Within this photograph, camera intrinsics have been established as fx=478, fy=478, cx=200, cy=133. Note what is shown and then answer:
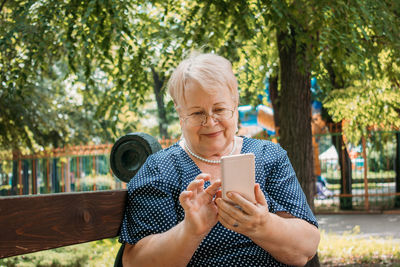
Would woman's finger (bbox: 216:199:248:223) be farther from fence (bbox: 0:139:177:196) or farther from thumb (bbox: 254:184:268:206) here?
fence (bbox: 0:139:177:196)

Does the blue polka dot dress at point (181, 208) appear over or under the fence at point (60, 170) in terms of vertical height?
over

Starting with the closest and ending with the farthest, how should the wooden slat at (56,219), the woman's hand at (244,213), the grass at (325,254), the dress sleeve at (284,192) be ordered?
the wooden slat at (56,219) < the woman's hand at (244,213) < the dress sleeve at (284,192) < the grass at (325,254)

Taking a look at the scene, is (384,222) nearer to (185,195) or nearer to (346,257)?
(346,257)

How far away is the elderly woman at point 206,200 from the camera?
5.45 feet

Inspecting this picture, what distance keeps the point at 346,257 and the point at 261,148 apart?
18.2 ft

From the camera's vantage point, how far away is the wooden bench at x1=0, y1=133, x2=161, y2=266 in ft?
4.67

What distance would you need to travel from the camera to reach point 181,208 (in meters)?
1.91

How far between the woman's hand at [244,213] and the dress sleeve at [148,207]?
1.03ft

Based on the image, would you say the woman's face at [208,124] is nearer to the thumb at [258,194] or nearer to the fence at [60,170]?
the thumb at [258,194]

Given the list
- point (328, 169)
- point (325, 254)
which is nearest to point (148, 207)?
point (325, 254)

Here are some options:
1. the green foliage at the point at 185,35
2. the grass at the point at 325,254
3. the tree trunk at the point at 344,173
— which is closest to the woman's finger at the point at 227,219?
the green foliage at the point at 185,35

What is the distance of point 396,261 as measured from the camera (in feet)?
22.4

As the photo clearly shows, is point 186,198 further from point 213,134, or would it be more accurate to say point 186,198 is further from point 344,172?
point 344,172

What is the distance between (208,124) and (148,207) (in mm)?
407
